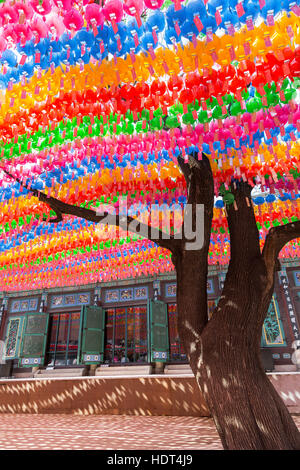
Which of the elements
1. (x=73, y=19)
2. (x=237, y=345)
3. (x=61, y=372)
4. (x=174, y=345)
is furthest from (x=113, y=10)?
(x=61, y=372)

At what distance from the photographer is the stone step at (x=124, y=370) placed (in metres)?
9.37

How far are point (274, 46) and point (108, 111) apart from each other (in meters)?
1.43

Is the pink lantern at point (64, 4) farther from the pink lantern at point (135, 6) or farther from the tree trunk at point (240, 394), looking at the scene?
the tree trunk at point (240, 394)

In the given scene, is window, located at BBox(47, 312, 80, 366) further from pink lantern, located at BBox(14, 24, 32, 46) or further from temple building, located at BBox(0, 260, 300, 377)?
pink lantern, located at BBox(14, 24, 32, 46)

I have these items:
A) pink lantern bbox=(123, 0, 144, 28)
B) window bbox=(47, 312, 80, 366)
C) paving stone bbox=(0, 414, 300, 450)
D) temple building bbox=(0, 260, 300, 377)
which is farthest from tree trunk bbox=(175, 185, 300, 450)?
window bbox=(47, 312, 80, 366)

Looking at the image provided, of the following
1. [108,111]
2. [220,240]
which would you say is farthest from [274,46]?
[220,240]

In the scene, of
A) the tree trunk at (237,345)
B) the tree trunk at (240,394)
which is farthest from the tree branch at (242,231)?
the tree trunk at (240,394)

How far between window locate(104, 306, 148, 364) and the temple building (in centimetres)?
3

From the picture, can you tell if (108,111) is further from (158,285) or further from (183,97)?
(158,285)

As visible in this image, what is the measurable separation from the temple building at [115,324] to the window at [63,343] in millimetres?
72

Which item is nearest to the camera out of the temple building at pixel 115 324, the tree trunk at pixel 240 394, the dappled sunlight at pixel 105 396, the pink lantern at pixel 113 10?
the pink lantern at pixel 113 10

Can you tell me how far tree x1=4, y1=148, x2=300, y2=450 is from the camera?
235 centimetres

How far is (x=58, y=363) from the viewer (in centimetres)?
1109

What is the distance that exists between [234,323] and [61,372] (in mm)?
9503
